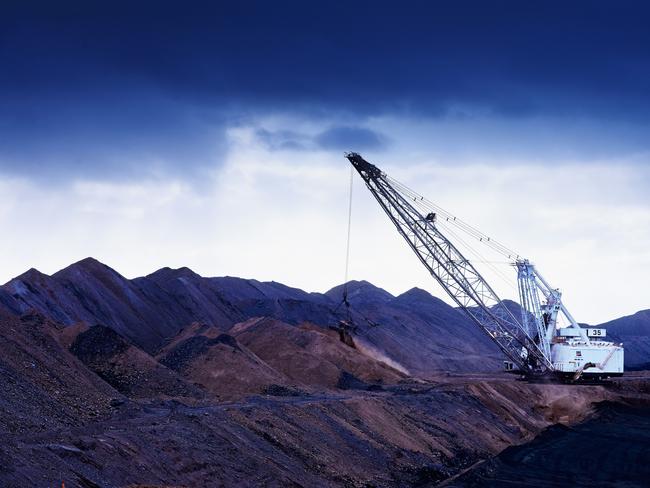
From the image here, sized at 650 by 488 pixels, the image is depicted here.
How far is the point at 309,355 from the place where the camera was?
4334 cm

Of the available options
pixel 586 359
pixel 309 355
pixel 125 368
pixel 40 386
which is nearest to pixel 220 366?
pixel 125 368

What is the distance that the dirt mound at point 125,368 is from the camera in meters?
28.9

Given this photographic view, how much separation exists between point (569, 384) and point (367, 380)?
1420 cm

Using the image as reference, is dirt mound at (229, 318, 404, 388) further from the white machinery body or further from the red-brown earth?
the white machinery body

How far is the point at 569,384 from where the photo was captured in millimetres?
51469

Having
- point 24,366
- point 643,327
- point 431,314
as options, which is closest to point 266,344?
point 24,366

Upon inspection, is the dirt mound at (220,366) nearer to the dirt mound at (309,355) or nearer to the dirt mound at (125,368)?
the dirt mound at (125,368)

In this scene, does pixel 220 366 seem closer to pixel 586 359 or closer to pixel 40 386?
pixel 40 386

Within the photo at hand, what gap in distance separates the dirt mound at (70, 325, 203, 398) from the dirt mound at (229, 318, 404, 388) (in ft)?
37.1

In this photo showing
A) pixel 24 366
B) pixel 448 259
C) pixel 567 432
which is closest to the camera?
pixel 24 366

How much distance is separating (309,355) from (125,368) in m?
14.8

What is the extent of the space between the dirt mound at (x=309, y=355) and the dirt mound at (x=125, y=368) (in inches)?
445

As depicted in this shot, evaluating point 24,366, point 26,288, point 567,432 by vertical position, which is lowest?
point 567,432

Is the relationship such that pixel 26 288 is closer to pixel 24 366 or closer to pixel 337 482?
pixel 24 366
